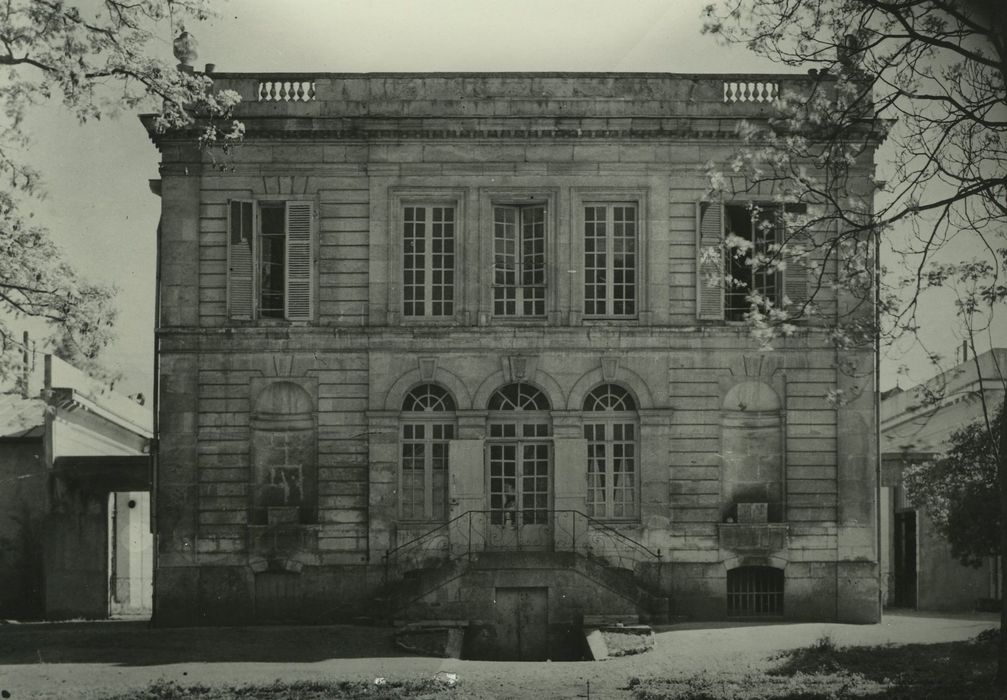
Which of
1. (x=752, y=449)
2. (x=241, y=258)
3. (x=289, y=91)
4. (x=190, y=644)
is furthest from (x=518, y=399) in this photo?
(x=190, y=644)

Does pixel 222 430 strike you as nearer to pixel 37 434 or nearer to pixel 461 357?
pixel 461 357

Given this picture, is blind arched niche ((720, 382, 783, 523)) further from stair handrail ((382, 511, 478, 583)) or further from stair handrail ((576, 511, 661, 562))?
stair handrail ((382, 511, 478, 583))

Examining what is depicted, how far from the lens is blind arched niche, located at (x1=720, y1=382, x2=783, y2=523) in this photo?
1106 inches

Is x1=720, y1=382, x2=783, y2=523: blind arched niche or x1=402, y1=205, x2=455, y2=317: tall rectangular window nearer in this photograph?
x1=720, y1=382, x2=783, y2=523: blind arched niche

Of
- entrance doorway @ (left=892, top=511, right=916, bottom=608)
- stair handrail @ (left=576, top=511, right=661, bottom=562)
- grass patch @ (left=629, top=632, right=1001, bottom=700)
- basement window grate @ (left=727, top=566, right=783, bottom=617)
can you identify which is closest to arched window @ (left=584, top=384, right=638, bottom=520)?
stair handrail @ (left=576, top=511, right=661, bottom=562)

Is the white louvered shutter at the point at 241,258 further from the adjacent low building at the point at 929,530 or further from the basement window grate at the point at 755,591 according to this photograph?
the adjacent low building at the point at 929,530

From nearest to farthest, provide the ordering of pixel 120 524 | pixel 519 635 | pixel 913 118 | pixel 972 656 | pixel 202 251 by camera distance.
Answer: pixel 913 118
pixel 972 656
pixel 519 635
pixel 202 251
pixel 120 524

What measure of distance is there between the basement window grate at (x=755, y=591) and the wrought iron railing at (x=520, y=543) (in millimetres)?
1531

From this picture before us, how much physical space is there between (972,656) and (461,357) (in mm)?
11145

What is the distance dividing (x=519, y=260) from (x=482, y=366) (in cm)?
226

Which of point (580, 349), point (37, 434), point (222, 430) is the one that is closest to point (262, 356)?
point (222, 430)

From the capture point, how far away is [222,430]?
28000 millimetres

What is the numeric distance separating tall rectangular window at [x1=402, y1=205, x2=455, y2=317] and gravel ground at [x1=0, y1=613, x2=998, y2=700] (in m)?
6.43

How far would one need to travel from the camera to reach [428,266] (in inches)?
1117
